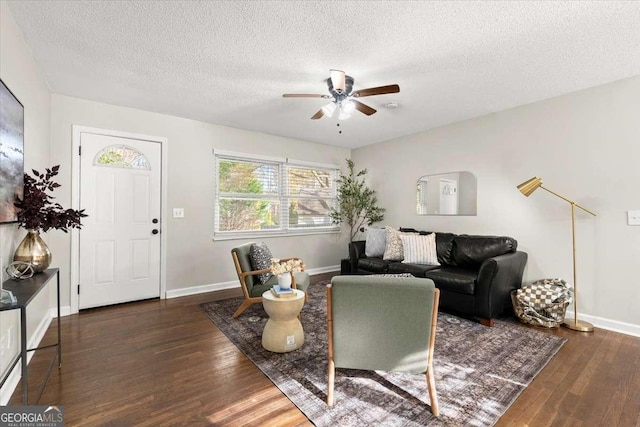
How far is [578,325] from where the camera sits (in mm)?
2889

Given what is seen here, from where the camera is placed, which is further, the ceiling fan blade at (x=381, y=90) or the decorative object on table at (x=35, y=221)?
the ceiling fan blade at (x=381, y=90)

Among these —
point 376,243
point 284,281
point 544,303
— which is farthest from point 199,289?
point 544,303

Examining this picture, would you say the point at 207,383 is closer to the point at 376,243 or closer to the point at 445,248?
the point at 376,243

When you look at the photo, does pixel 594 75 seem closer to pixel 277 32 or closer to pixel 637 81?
pixel 637 81

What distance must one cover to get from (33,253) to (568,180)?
4.86 meters

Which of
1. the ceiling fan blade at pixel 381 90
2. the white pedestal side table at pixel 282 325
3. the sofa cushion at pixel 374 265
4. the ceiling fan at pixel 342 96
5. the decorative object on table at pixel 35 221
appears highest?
the ceiling fan at pixel 342 96

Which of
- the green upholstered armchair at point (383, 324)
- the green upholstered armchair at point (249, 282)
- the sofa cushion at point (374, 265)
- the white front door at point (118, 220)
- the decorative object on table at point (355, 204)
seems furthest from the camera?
the decorative object on table at point (355, 204)

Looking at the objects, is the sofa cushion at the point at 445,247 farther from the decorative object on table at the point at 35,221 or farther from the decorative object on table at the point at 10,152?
the decorative object on table at the point at 10,152

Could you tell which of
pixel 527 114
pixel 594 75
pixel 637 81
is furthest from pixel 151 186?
pixel 637 81

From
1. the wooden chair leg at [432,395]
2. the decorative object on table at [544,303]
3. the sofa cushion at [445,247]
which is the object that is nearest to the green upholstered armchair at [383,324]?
the wooden chair leg at [432,395]

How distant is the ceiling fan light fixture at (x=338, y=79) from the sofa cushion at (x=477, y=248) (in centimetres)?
248

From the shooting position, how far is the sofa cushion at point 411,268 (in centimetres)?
345

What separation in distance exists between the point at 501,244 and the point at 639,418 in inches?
77.1

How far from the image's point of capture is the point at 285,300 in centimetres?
233
